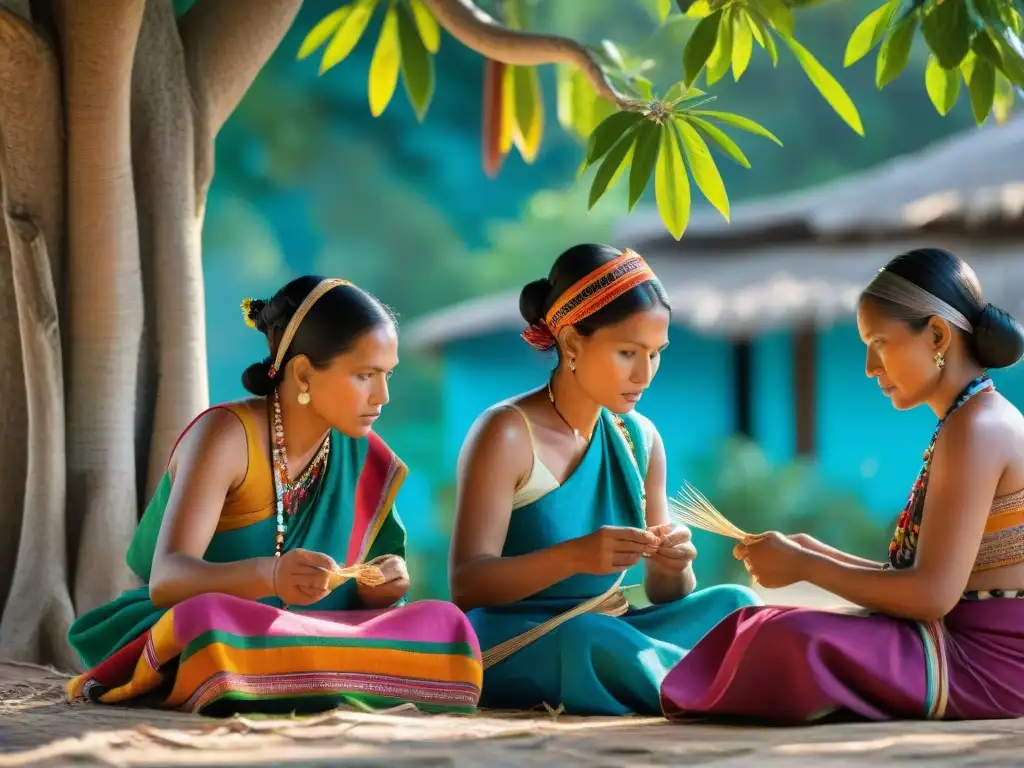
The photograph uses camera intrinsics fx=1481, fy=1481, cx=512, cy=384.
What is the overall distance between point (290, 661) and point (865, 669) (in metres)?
1.35

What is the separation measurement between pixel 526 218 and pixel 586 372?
16270 mm

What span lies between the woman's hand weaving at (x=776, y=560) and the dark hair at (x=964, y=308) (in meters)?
0.62

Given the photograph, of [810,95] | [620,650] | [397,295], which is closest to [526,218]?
[397,295]

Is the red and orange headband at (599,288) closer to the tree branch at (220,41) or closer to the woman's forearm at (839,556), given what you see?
the woman's forearm at (839,556)

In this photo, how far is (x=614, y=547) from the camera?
145 inches

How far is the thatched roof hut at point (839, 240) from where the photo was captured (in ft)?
35.5

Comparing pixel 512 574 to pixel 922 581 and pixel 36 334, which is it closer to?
pixel 922 581

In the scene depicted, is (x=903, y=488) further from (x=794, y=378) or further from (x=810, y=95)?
(x=810, y=95)

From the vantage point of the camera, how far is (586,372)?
4.07 metres

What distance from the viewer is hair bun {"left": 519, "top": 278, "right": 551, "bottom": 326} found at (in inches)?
166

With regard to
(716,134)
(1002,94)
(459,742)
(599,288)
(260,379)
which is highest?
(1002,94)

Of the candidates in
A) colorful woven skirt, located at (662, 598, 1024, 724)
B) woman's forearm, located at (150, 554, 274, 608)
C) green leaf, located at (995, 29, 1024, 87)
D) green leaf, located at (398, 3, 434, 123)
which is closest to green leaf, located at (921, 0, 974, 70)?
green leaf, located at (995, 29, 1024, 87)

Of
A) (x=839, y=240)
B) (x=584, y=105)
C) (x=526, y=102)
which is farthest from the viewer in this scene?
(x=839, y=240)

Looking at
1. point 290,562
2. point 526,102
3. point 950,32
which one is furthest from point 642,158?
point 526,102
